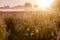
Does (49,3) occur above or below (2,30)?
above

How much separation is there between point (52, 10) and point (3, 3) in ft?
3.24

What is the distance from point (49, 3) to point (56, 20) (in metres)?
0.38

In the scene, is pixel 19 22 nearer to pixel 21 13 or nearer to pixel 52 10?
pixel 21 13

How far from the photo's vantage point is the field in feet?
15.0

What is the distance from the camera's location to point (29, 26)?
4.65 metres

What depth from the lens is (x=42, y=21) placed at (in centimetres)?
477

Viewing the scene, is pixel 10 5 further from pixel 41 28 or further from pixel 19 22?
pixel 41 28

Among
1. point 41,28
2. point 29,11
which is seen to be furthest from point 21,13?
point 41,28

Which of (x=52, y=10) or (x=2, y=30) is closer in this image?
(x=2, y=30)

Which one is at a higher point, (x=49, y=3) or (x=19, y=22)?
(x=49, y=3)

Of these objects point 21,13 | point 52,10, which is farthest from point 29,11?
point 52,10

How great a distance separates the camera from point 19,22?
15.3 feet

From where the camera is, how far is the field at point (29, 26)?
15.0ft

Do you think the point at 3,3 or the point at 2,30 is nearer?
the point at 2,30
